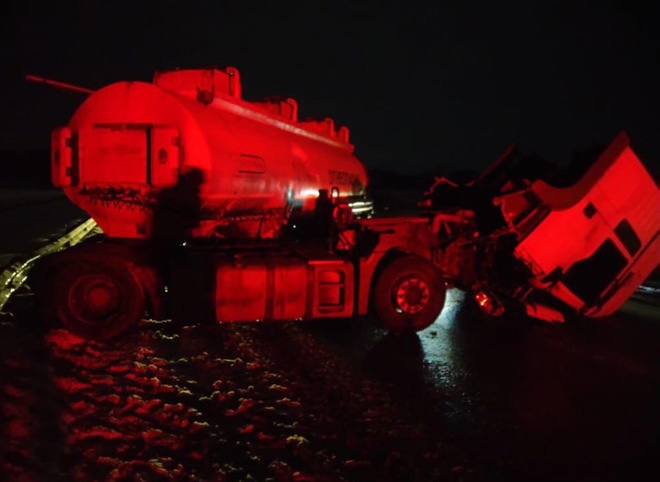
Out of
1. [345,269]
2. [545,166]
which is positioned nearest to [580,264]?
[545,166]

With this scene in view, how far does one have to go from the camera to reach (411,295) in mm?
8094

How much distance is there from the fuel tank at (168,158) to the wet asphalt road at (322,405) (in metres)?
1.55

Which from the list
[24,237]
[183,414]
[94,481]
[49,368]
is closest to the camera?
[94,481]

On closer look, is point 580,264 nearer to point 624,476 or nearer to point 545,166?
point 545,166

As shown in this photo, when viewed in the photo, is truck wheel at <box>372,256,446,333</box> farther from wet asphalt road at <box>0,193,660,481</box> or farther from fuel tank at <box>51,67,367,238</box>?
fuel tank at <box>51,67,367,238</box>

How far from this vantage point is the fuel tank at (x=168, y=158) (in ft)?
23.5

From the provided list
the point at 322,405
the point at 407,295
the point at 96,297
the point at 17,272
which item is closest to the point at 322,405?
the point at 322,405

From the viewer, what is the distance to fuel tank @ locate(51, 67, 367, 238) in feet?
23.5

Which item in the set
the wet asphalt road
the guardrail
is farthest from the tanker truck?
the guardrail

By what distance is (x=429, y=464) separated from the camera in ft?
14.2

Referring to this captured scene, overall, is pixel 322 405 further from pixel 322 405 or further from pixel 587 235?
pixel 587 235

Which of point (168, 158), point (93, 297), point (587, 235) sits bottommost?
point (93, 297)

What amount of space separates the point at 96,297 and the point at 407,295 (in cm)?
405

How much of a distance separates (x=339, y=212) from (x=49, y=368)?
4378mm
